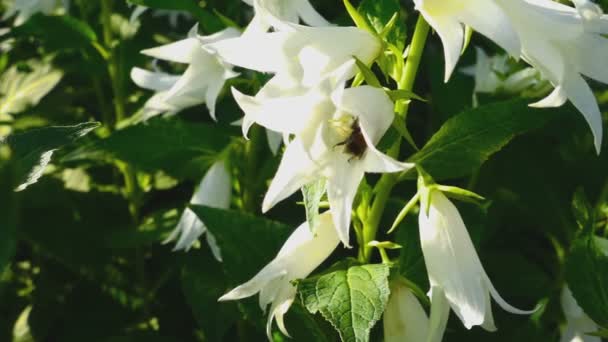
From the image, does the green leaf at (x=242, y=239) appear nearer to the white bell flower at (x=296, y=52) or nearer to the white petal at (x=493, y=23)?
the white bell flower at (x=296, y=52)

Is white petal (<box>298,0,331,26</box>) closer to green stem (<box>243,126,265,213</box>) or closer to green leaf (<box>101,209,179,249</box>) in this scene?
green stem (<box>243,126,265,213</box>)

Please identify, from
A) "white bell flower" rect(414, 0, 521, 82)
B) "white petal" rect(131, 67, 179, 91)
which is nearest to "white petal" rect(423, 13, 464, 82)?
"white bell flower" rect(414, 0, 521, 82)

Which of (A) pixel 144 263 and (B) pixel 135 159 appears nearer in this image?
(B) pixel 135 159

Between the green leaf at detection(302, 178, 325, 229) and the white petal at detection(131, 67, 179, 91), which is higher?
the green leaf at detection(302, 178, 325, 229)

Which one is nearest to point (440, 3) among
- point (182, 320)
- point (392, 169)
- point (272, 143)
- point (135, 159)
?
point (392, 169)

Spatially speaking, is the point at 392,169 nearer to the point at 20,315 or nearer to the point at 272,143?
the point at 272,143
